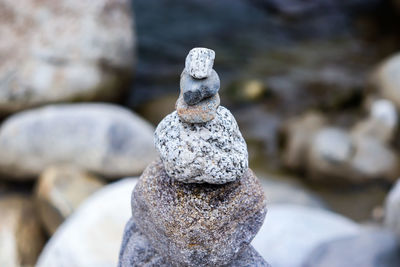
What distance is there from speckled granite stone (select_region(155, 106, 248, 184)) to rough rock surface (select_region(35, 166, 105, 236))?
3.00 meters

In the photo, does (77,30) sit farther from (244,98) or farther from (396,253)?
(396,253)

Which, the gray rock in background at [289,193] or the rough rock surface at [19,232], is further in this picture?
the gray rock in background at [289,193]

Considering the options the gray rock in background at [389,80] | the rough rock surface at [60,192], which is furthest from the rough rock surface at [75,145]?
the gray rock in background at [389,80]

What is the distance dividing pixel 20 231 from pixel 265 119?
14.8 ft

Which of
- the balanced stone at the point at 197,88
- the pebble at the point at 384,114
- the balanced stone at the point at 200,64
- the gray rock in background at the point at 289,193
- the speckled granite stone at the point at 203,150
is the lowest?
the speckled granite stone at the point at 203,150

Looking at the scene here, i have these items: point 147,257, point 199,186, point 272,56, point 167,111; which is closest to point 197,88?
point 199,186

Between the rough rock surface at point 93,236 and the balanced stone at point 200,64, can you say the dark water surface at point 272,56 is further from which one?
the balanced stone at point 200,64

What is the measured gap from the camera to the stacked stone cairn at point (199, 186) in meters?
1.83

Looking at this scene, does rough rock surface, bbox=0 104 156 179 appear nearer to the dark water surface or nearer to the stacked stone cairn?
the dark water surface

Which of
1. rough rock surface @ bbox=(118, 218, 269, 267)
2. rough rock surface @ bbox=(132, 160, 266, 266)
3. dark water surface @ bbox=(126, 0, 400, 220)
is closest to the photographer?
rough rock surface @ bbox=(132, 160, 266, 266)

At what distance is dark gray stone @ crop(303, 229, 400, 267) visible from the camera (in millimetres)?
3775

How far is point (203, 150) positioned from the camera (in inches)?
72.7

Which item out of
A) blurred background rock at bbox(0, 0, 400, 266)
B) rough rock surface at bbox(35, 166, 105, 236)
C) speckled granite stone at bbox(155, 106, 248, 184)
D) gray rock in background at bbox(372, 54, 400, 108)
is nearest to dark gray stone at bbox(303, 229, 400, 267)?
blurred background rock at bbox(0, 0, 400, 266)

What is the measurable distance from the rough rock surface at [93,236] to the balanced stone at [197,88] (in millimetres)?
2233
